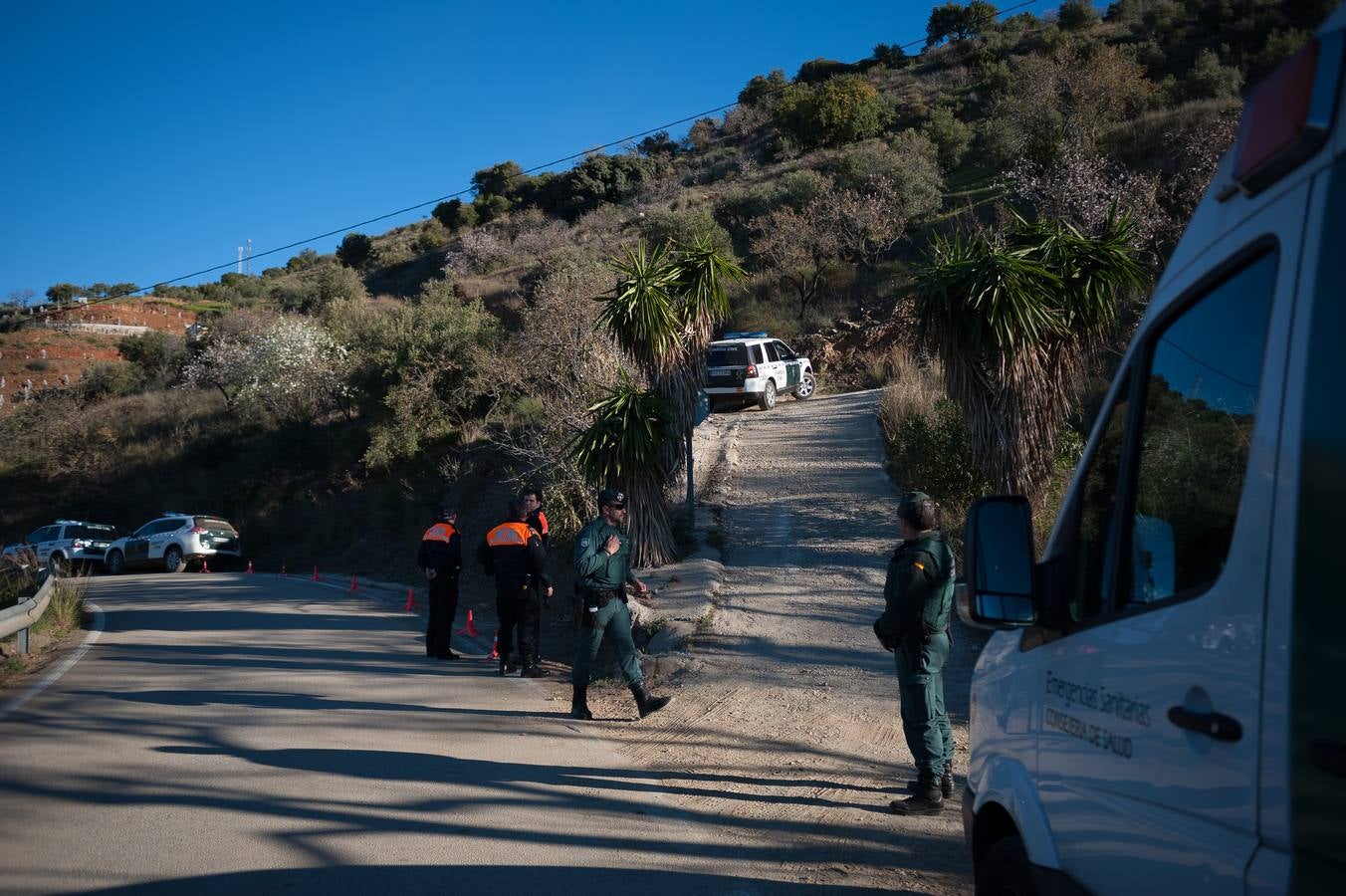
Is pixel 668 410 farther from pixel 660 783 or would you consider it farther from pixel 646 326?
pixel 660 783

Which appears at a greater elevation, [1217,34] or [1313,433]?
[1217,34]

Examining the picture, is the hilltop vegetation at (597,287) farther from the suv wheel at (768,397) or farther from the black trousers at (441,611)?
the black trousers at (441,611)

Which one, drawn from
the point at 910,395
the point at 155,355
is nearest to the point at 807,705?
the point at 910,395

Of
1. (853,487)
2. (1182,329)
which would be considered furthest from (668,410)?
(1182,329)

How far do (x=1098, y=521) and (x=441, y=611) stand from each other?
9.45 m

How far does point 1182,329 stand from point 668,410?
34.1 ft

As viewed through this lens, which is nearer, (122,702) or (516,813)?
(516,813)

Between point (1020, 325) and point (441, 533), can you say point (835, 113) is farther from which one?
point (441, 533)

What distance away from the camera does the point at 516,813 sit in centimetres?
609

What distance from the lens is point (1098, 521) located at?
2.88 meters

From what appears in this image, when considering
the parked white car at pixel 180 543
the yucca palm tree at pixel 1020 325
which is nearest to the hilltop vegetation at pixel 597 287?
the yucca palm tree at pixel 1020 325

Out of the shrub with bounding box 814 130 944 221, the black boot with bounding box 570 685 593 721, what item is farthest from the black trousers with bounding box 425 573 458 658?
the shrub with bounding box 814 130 944 221

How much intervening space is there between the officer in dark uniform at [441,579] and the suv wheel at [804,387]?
53.8 feet

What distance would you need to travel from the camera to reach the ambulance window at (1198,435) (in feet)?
7.12
